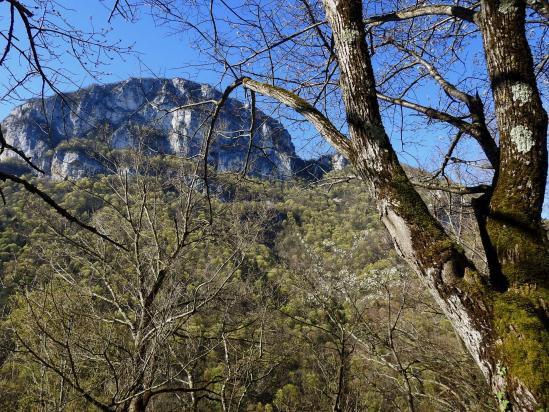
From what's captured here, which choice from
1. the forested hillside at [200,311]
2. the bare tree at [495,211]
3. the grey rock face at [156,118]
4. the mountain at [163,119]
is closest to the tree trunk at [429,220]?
the bare tree at [495,211]

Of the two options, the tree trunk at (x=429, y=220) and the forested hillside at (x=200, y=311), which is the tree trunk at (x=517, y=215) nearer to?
the tree trunk at (x=429, y=220)

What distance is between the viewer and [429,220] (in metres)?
1.50

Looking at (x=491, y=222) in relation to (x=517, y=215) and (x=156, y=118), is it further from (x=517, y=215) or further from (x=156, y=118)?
(x=156, y=118)

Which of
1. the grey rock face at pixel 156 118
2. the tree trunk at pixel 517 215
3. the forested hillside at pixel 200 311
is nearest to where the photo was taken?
the tree trunk at pixel 517 215

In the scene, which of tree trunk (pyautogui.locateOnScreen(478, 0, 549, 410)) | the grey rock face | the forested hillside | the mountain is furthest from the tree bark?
the forested hillside

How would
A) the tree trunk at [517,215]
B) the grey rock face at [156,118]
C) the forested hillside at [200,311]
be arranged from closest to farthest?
the tree trunk at [517,215] < the grey rock face at [156,118] < the forested hillside at [200,311]

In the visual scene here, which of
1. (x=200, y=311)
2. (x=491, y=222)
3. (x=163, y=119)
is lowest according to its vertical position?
(x=200, y=311)

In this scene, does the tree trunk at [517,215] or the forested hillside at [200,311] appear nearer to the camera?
the tree trunk at [517,215]

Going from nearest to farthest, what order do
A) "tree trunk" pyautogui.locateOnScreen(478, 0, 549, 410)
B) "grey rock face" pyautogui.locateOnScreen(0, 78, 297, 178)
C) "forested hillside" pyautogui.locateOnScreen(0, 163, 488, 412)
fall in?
"tree trunk" pyautogui.locateOnScreen(478, 0, 549, 410) → "grey rock face" pyautogui.locateOnScreen(0, 78, 297, 178) → "forested hillside" pyautogui.locateOnScreen(0, 163, 488, 412)

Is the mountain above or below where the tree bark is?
above

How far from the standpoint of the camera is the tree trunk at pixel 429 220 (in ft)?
4.10

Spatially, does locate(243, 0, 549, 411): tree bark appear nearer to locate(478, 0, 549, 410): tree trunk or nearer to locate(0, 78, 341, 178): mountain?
locate(478, 0, 549, 410): tree trunk

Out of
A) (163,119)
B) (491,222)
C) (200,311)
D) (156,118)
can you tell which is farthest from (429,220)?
(200,311)

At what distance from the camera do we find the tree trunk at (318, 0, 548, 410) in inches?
49.3
